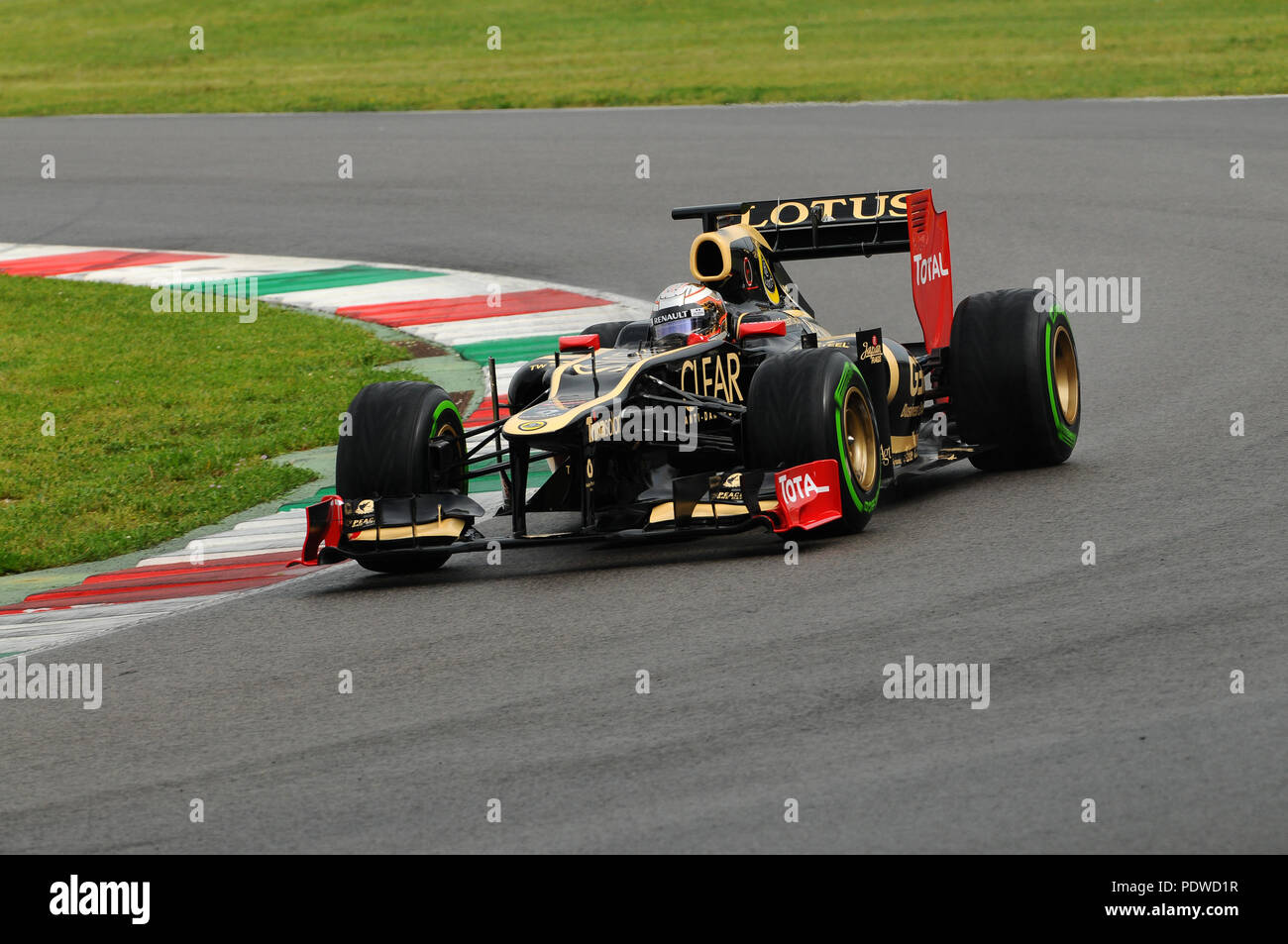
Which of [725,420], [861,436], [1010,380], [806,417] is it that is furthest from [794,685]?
[1010,380]

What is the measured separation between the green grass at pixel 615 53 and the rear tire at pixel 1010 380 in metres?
16.3

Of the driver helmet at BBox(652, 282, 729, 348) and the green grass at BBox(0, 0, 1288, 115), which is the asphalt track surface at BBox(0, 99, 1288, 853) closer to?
the driver helmet at BBox(652, 282, 729, 348)

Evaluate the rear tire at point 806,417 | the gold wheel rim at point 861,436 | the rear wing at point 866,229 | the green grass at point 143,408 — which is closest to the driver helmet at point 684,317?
the rear tire at point 806,417

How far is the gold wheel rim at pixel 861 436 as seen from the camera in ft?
28.7

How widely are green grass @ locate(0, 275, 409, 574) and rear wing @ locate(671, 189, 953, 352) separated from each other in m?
3.02

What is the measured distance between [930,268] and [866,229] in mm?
554

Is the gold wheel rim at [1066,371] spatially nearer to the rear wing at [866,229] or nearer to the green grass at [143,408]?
the rear wing at [866,229]

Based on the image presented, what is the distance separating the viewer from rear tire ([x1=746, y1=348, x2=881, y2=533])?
323 inches

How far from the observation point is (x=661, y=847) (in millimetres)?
5070

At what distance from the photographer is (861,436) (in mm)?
8789

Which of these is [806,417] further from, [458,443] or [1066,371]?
[1066,371]

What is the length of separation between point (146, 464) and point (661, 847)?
271 inches
